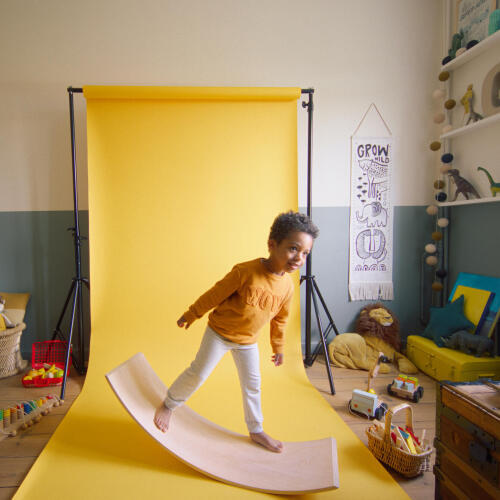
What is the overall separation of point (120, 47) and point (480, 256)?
3184mm

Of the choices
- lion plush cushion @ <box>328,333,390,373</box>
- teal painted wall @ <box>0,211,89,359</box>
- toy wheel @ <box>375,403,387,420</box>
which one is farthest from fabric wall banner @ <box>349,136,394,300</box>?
teal painted wall @ <box>0,211,89,359</box>

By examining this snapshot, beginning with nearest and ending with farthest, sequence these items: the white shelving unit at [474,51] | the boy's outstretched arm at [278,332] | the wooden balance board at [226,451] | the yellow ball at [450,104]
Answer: the wooden balance board at [226,451], the boy's outstretched arm at [278,332], the white shelving unit at [474,51], the yellow ball at [450,104]

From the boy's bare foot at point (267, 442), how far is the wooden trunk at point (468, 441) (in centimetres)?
62

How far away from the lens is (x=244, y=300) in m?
1.56

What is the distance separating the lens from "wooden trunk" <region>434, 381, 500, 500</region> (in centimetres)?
108

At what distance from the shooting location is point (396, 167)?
3066 mm

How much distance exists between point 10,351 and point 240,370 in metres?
1.90

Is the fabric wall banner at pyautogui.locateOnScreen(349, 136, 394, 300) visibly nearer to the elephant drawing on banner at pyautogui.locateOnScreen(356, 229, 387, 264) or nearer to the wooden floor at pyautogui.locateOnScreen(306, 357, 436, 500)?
the elephant drawing on banner at pyautogui.locateOnScreen(356, 229, 387, 264)

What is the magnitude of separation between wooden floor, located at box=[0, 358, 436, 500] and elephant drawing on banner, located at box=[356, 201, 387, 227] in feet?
3.96

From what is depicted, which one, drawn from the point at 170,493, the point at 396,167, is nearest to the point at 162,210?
the point at 170,493

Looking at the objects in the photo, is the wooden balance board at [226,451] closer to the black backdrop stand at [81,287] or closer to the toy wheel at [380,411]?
the toy wheel at [380,411]

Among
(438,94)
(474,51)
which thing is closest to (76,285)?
(438,94)

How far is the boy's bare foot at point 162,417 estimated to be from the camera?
5.34 feet

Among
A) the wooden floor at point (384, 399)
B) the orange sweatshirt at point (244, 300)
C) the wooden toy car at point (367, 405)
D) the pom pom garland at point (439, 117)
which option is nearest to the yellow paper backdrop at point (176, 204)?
the wooden floor at point (384, 399)
